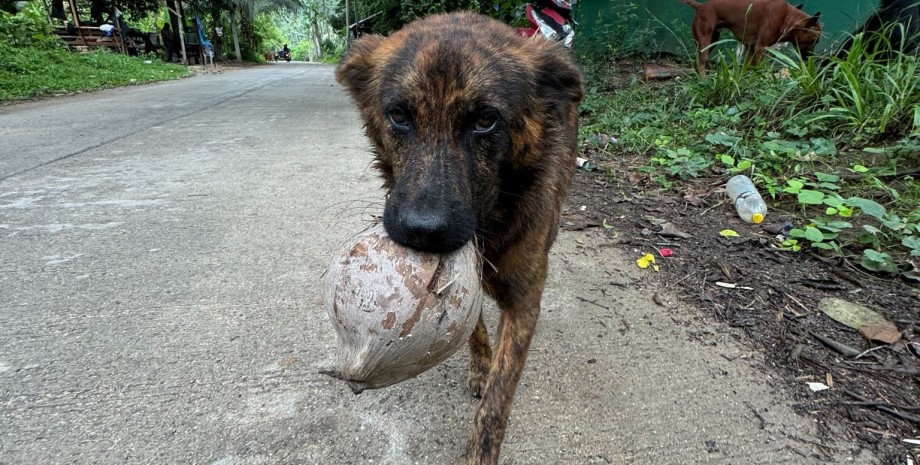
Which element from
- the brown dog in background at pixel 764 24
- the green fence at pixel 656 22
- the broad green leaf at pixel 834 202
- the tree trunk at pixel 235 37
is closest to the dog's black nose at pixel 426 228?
the broad green leaf at pixel 834 202

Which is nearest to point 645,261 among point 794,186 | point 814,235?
point 814,235

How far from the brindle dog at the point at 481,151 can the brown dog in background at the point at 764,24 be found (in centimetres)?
519

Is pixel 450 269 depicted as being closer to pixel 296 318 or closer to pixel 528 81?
pixel 528 81

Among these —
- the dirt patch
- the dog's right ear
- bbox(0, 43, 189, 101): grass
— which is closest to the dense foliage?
bbox(0, 43, 189, 101): grass

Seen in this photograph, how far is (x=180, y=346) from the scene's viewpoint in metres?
2.09

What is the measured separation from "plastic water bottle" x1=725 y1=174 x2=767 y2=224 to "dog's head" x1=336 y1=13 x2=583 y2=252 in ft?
6.55

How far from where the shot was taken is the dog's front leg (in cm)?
163

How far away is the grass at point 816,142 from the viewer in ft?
9.42

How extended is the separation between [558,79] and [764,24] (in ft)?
19.9

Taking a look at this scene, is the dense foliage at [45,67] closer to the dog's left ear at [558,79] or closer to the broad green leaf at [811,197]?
the dog's left ear at [558,79]

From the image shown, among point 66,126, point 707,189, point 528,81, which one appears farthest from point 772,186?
point 66,126

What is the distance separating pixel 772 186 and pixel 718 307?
5.53 feet

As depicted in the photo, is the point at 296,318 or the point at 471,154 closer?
the point at 471,154

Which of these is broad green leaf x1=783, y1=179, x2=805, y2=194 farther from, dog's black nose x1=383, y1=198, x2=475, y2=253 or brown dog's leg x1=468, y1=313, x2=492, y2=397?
dog's black nose x1=383, y1=198, x2=475, y2=253
